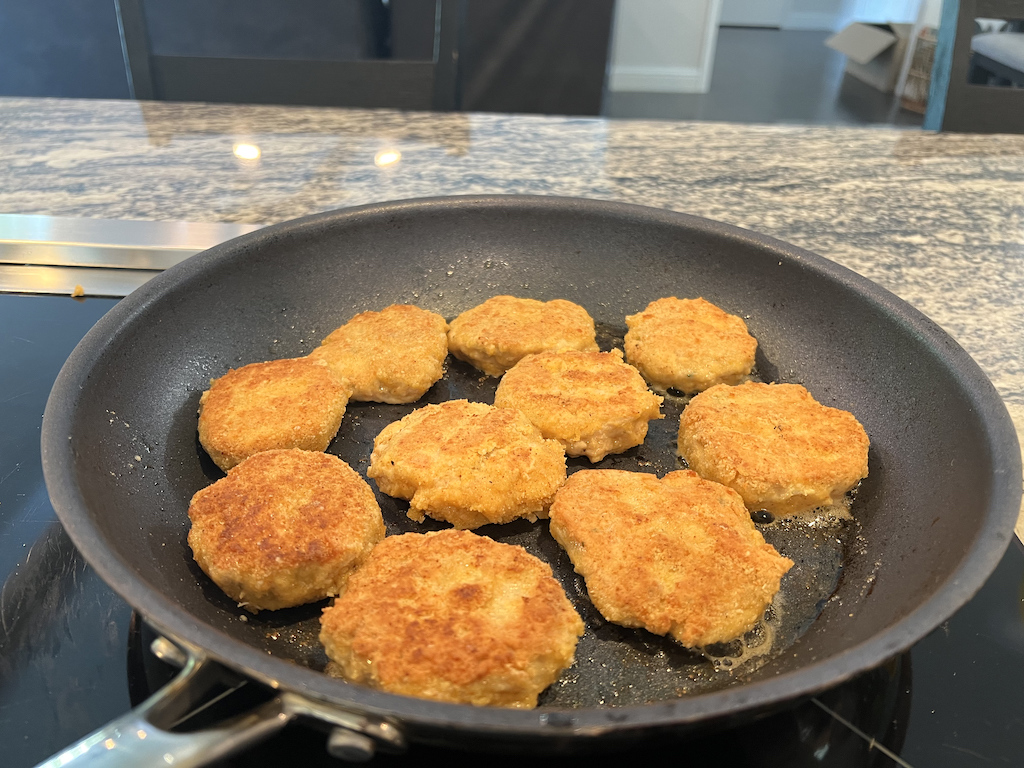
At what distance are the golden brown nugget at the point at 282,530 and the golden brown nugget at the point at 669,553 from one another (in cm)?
29

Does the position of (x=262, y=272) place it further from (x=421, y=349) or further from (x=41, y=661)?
(x=41, y=661)

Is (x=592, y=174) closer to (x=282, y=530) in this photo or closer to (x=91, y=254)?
(x=91, y=254)

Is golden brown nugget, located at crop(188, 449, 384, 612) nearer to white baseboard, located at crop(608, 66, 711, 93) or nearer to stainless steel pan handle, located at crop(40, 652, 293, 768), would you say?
stainless steel pan handle, located at crop(40, 652, 293, 768)

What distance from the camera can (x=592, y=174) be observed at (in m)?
2.10

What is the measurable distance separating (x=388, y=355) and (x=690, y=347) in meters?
0.54

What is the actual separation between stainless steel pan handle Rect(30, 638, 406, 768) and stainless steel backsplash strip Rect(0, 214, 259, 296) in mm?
1118

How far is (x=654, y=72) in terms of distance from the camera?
21.1ft

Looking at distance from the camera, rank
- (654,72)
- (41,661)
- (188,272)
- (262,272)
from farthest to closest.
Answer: (654,72) → (262,272) → (188,272) → (41,661)

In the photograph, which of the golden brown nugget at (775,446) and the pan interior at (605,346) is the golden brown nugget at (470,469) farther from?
the golden brown nugget at (775,446)

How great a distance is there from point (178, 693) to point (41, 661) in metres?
0.37

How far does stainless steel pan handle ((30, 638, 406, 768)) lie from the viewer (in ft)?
1.93

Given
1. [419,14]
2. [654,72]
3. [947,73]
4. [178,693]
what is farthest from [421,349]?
[654,72]

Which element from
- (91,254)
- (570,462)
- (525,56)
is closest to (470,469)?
(570,462)

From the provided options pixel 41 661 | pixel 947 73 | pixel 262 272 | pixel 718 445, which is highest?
pixel 947 73
